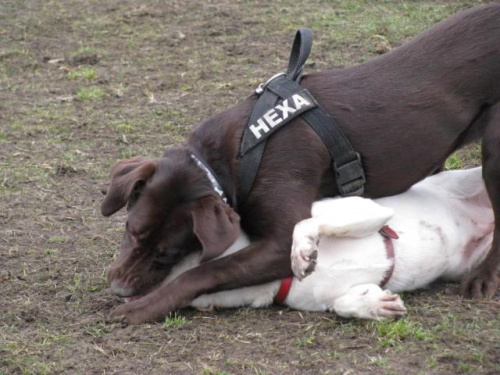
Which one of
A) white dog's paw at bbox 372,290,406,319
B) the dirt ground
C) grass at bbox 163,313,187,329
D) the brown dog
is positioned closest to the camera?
the dirt ground

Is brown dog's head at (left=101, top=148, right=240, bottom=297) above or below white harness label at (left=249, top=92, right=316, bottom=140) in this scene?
below

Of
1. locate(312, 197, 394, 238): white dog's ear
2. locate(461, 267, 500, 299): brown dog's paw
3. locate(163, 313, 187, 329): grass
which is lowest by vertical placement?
locate(461, 267, 500, 299): brown dog's paw

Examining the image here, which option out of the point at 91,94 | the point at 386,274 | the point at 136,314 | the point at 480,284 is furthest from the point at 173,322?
the point at 91,94

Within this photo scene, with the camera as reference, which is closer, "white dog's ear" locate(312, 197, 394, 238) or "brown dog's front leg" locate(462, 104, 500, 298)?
"white dog's ear" locate(312, 197, 394, 238)

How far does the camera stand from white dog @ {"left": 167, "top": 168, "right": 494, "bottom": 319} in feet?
14.1

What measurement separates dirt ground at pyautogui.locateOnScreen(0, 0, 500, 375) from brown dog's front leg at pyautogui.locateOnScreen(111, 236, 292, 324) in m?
0.07

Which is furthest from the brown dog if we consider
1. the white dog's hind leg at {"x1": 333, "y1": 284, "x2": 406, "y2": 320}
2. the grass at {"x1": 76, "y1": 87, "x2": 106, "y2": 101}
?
the grass at {"x1": 76, "y1": 87, "x2": 106, "y2": 101}

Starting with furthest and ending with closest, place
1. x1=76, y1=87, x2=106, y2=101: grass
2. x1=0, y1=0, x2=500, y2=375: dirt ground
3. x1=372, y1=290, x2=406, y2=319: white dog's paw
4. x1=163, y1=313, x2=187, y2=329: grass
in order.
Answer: x1=76, y1=87, x2=106, y2=101: grass
x1=163, y1=313, x2=187, y2=329: grass
x1=372, y1=290, x2=406, y2=319: white dog's paw
x1=0, y1=0, x2=500, y2=375: dirt ground

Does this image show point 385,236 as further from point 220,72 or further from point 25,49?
point 25,49

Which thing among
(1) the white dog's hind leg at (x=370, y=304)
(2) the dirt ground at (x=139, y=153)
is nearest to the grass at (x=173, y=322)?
(2) the dirt ground at (x=139, y=153)

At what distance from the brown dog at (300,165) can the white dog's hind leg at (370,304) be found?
33 centimetres

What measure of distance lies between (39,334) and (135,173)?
83cm

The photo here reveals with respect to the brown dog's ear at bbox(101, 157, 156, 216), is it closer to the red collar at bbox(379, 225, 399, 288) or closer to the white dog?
the white dog

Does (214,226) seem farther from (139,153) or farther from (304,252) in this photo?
(139,153)
